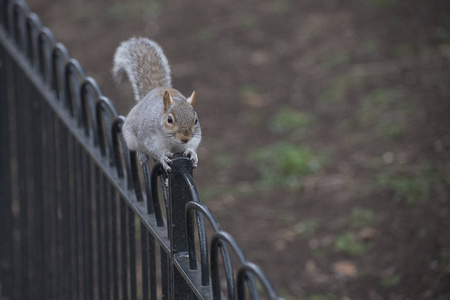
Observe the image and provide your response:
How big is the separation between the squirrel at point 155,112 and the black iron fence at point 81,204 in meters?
0.11

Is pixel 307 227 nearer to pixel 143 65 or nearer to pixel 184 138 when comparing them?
pixel 143 65

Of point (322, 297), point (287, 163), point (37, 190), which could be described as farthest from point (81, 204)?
point (287, 163)

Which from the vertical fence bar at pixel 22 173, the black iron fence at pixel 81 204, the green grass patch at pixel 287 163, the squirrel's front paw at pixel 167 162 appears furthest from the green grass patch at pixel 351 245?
the squirrel's front paw at pixel 167 162

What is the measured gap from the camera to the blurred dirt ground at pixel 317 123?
142 inches

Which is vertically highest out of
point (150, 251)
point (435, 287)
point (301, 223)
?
point (301, 223)

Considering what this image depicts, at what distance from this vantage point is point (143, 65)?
262 cm

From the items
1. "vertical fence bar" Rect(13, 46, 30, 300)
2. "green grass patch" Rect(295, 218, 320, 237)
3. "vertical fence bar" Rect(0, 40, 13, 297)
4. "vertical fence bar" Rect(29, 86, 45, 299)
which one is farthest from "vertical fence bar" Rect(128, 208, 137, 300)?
"green grass patch" Rect(295, 218, 320, 237)

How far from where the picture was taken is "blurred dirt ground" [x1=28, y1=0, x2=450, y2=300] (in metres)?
3.61

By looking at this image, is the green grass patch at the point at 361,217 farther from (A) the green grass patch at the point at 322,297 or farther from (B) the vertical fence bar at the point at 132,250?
(B) the vertical fence bar at the point at 132,250

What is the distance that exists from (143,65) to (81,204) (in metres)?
0.60

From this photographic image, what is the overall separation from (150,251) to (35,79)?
1.31 meters

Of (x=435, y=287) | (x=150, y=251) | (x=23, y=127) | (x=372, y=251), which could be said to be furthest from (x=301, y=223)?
(x=150, y=251)

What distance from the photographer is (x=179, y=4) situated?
271 inches

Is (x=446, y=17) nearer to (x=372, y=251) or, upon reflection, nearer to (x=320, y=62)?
(x=320, y=62)
